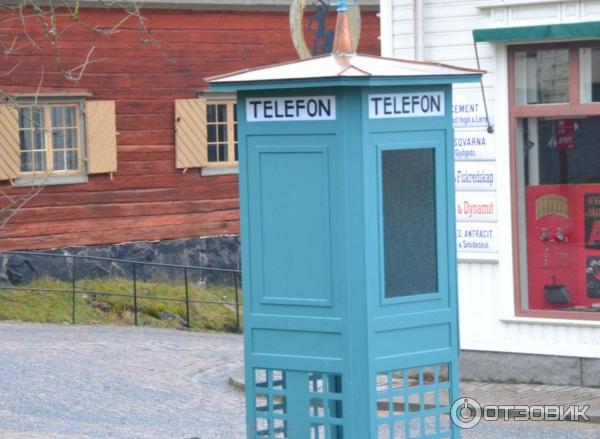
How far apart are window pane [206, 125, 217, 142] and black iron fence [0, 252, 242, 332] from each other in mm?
2245

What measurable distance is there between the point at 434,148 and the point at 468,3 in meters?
5.28

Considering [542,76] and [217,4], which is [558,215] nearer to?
[542,76]

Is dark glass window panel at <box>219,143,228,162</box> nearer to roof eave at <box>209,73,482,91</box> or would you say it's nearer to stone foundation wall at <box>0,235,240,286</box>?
stone foundation wall at <box>0,235,240,286</box>

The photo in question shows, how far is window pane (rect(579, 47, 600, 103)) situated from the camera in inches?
422

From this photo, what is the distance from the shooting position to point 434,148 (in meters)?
6.27

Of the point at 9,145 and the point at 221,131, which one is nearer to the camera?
the point at 9,145

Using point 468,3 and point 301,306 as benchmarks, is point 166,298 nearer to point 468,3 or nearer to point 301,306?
point 468,3

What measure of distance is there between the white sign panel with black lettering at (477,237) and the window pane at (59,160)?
9.10 metres

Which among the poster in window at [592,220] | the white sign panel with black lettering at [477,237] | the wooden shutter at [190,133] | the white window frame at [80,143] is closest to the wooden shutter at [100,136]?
the white window frame at [80,143]

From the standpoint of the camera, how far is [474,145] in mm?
11148

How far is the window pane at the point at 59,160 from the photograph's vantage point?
1867 cm

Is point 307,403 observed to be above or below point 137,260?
below

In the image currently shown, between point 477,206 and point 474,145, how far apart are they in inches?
22.1

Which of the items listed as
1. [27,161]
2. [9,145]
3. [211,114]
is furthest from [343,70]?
[211,114]
